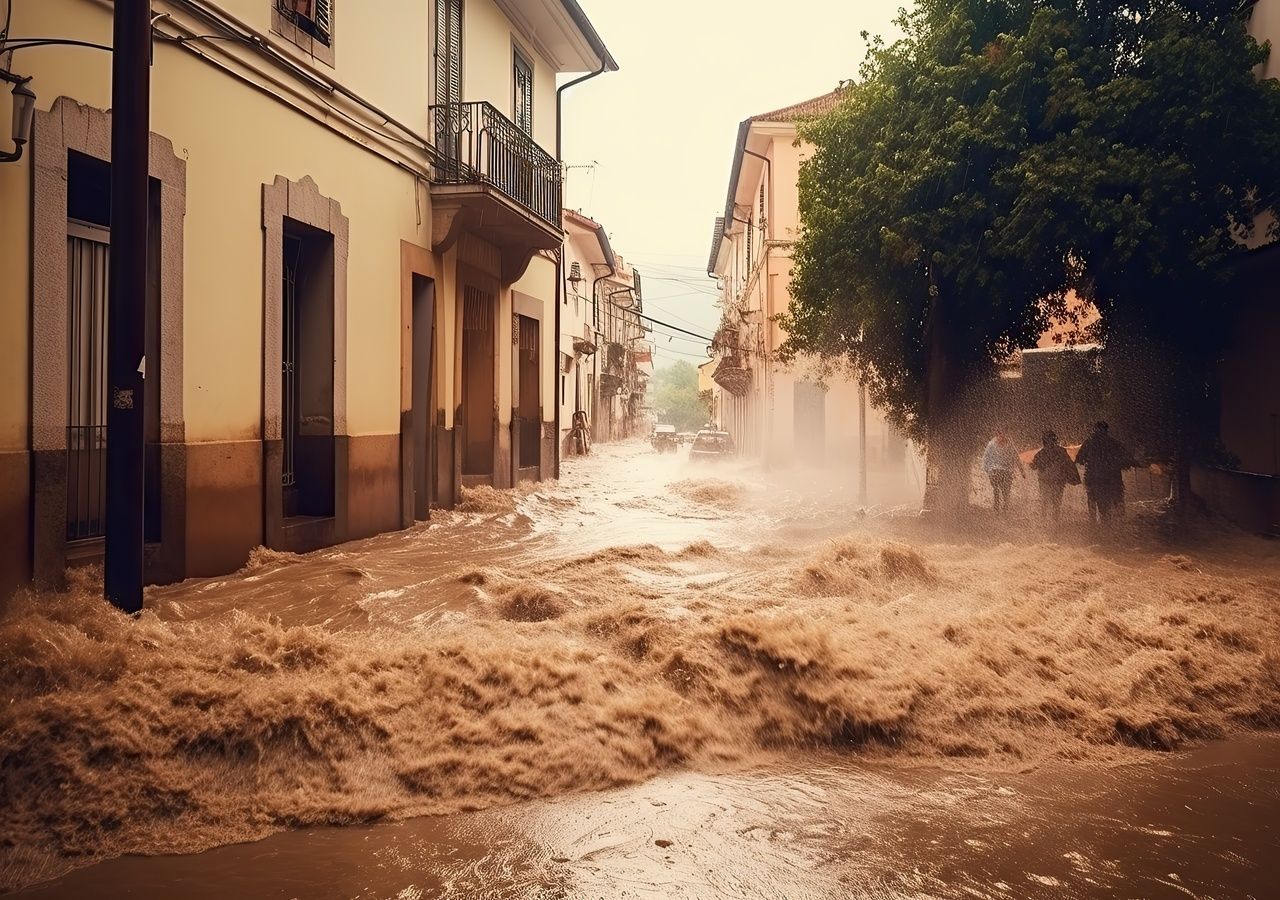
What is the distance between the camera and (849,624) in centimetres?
754

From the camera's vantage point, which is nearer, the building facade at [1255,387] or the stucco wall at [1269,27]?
the stucco wall at [1269,27]

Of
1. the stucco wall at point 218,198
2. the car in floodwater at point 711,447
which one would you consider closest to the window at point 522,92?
the stucco wall at point 218,198

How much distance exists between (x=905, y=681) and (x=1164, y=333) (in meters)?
9.52

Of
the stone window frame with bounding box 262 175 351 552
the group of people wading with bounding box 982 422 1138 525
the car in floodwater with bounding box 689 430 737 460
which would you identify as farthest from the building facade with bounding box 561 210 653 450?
the stone window frame with bounding box 262 175 351 552

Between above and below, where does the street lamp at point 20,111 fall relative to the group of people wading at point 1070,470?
above

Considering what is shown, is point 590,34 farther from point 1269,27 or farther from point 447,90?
point 1269,27

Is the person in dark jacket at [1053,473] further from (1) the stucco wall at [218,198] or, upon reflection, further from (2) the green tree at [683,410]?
(2) the green tree at [683,410]

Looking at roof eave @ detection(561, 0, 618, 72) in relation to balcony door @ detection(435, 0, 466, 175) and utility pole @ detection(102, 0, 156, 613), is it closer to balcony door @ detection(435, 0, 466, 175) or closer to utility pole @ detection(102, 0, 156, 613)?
balcony door @ detection(435, 0, 466, 175)

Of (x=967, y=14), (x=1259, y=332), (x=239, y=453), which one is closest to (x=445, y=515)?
(x=239, y=453)

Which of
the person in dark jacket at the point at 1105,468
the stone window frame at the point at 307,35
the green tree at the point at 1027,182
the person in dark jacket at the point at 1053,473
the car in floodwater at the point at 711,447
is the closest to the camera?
the stone window frame at the point at 307,35

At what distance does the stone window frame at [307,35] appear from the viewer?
30.8 ft

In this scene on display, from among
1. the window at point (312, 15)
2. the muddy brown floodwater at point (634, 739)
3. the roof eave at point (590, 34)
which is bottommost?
the muddy brown floodwater at point (634, 739)

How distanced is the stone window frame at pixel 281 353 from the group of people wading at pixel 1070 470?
33.9 ft

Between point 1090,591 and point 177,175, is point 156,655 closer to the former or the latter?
point 177,175
